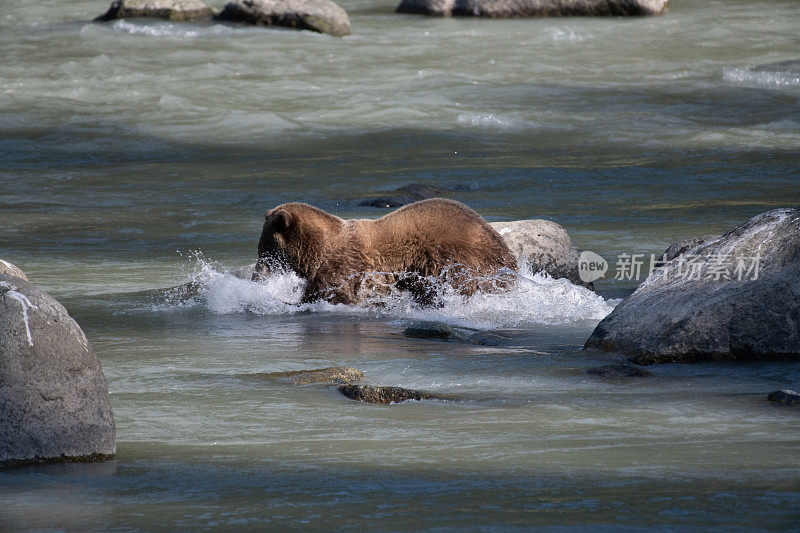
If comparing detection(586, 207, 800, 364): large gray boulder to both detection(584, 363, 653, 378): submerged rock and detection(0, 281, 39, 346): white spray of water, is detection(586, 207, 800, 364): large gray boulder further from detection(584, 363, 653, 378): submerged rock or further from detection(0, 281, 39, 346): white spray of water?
detection(0, 281, 39, 346): white spray of water

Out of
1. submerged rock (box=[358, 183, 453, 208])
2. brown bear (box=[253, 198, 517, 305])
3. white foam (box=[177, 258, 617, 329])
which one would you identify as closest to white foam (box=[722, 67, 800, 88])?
submerged rock (box=[358, 183, 453, 208])

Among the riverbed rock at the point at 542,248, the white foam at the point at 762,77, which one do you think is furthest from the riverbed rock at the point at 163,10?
the riverbed rock at the point at 542,248

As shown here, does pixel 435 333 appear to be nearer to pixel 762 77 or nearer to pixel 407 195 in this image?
pixel 407 195

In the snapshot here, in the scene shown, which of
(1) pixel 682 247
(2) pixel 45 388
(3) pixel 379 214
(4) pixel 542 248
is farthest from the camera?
(3) pixel 379 214

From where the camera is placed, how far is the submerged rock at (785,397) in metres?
6.07

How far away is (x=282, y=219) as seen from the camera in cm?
978

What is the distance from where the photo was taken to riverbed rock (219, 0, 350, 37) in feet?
95.8

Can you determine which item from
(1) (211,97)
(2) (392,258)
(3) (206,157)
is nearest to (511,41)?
(1) (211,97)

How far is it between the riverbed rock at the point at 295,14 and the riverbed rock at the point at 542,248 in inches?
753

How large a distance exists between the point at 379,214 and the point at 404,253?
14.6 ft

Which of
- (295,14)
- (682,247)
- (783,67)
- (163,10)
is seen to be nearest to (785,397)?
(682,247)

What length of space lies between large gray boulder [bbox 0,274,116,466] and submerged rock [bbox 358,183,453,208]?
927 centimetres

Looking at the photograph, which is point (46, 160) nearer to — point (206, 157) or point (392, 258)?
point (206, 157)

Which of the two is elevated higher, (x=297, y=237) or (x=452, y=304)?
(x=297, y=237)
